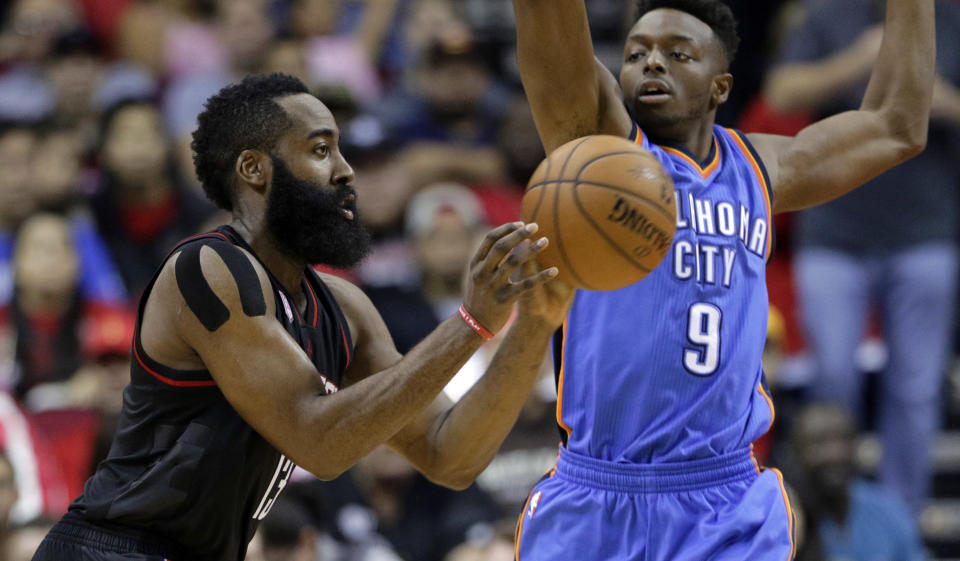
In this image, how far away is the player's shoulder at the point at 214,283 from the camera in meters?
3.76

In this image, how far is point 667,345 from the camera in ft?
13.1

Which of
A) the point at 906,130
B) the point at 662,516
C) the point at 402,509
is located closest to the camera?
the point at 662,516

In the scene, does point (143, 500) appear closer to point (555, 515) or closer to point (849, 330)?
point (555, 515)

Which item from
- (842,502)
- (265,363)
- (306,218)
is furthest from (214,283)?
(842,502)

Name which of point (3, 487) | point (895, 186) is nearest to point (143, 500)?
point (3, 487)

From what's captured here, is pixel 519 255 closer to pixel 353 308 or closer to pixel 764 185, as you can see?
pixel 353 308

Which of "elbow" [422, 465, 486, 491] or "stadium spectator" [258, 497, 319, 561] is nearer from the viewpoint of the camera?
"elbow" [422, 465, 486, 491]

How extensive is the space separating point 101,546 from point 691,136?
2272 mm

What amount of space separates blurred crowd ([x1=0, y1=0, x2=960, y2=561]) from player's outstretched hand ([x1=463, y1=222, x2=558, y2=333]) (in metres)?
2.61

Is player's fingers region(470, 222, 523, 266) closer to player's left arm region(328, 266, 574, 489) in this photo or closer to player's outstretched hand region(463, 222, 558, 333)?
player's outstretched hand region(463, 222, 558, 333)

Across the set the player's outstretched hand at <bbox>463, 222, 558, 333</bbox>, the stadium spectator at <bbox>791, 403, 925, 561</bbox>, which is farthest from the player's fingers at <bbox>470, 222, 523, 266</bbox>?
the stadium spectator at <bbox>791, 403, 925, 561</bbox>

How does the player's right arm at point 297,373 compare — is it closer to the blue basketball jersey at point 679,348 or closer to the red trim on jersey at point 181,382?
the red trim on jersey at point 181,382

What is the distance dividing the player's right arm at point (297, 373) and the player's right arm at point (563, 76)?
0.64 m

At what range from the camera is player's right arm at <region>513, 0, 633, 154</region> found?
148 inches
